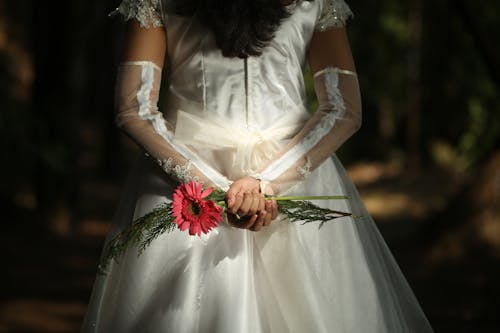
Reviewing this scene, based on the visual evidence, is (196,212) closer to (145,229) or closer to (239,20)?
(145,229)

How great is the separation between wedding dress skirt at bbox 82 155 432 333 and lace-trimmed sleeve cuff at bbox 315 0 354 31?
1.61 feet

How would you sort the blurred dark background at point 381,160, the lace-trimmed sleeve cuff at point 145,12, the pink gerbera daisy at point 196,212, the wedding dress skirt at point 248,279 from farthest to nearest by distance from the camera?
1. the blurred dark background at point 381,160
2. the lace-trimmed sleeve cuff at point 145,12
3. the wedding dress skirt at point 248,279
4. the pink gerbera daisy at point 196,212

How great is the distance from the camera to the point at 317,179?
2566 mm

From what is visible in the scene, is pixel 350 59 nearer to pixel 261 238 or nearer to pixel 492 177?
pixel 261 238

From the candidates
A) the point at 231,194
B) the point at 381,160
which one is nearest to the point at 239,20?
the point at 231,194

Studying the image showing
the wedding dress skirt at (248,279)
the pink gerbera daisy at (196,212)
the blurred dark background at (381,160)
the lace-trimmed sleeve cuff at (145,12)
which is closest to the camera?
the pink gerbera daisy at (196,212)

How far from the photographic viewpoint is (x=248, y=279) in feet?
7.65

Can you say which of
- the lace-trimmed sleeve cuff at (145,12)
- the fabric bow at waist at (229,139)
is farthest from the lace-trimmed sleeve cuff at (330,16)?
the lace-trimmed sleeve cuff at (145,12)

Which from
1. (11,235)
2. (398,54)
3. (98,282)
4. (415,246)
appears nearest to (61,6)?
(11,235)

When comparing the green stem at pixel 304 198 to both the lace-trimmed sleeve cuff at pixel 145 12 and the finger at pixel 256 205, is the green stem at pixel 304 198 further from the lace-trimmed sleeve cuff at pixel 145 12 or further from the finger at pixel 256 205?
the lace-trimmed sleeve cuff at pixel 145 12

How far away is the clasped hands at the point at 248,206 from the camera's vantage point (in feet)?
7.31

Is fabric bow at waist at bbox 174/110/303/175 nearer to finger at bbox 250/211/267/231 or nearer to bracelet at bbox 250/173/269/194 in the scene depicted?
bracelet at bbox 250/173/269/194

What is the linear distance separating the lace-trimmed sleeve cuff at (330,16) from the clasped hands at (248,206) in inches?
23.4

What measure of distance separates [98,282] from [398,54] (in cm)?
1422
